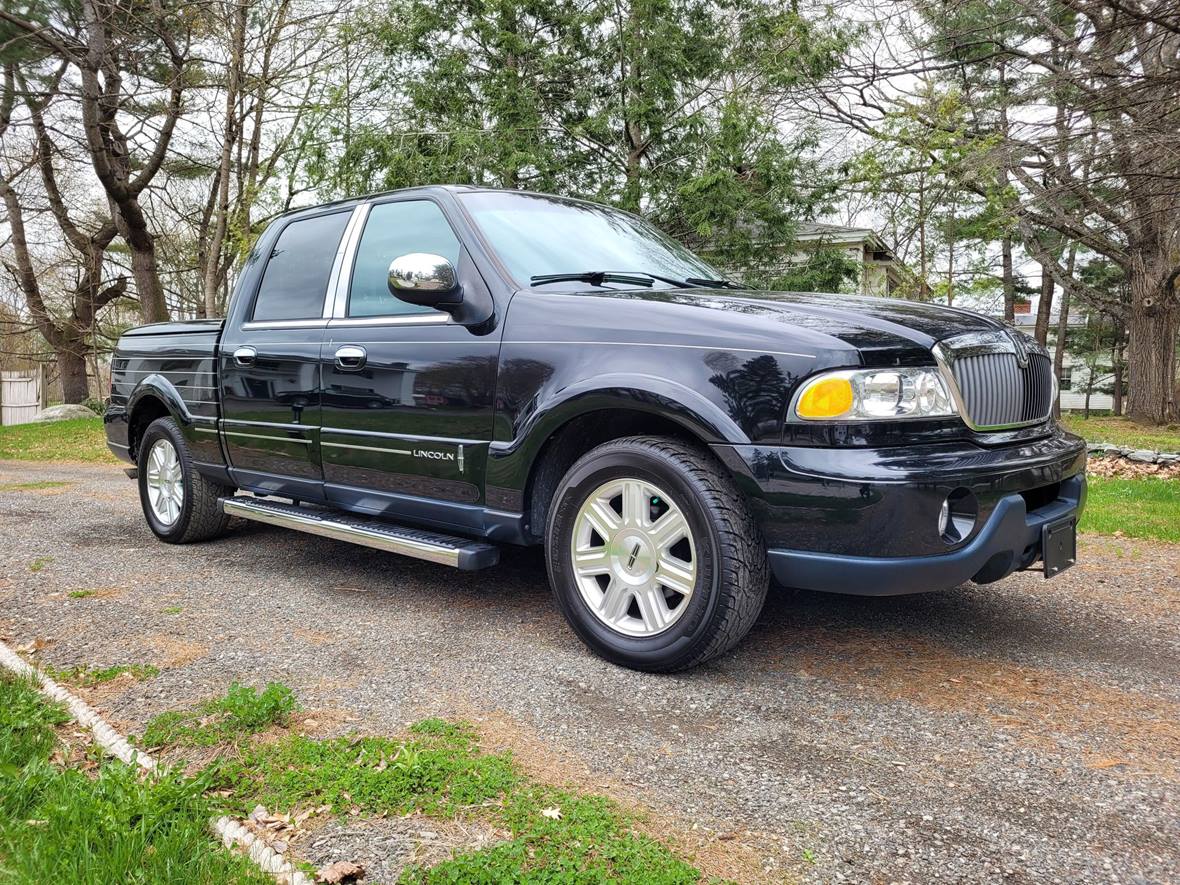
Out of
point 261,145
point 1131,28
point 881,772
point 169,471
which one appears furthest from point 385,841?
point 261,145

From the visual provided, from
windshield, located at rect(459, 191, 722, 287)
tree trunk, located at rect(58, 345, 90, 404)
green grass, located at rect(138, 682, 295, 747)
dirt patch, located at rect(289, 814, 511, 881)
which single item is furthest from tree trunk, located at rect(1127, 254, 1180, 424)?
tree trunk, located at rect(58, 345, 90, 404)

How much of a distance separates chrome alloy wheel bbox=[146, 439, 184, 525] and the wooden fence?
959 inches

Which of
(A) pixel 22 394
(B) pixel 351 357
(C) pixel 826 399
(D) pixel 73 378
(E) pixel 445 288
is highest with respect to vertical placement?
(E) pixel 445 288

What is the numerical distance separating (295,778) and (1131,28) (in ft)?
27.9

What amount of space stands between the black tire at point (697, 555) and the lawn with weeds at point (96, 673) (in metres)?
1.68

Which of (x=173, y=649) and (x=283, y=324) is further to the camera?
(x=283, y=324)

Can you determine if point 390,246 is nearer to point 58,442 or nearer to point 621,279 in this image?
point 621,279

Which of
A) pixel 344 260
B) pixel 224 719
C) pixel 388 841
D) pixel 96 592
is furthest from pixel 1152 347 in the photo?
pixel 388 841

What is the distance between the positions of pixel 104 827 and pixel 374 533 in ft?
6.46

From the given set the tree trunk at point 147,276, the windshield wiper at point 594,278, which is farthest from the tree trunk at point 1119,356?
the windshield wiper at point 594,278

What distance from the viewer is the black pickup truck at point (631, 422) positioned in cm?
295

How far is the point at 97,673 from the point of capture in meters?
3.35

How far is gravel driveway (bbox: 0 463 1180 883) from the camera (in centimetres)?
229

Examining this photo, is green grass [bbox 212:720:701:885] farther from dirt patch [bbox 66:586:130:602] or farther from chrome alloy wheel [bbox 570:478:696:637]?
dirt patch [bbox 66:586:130:602]
